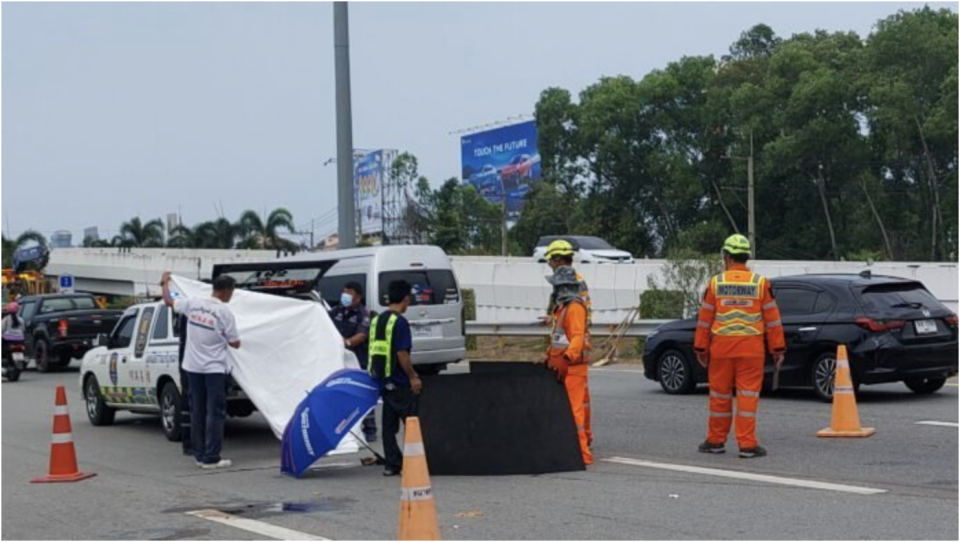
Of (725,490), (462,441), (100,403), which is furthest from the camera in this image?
(100,403)

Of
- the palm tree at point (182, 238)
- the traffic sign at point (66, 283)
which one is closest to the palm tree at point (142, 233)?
the palm tree at point (182, 238)

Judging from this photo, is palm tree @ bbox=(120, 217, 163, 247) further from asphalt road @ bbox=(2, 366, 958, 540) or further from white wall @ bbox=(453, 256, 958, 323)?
asphalt road @ bbox=(2, 366, 958, 540)

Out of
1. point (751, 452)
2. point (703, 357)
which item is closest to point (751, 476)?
point (751, 452)

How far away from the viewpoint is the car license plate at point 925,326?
15852 millimetres

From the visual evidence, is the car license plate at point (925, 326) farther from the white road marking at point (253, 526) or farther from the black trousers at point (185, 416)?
the white road marking at point (253, 526)

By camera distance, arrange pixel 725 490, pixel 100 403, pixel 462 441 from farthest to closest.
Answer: pixel 100 403, pixel 462 441, pixel 725 490

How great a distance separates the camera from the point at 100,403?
16984 millimetres

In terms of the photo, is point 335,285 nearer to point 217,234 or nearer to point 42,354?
point 42,354

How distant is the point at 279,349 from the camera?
43.5 ft

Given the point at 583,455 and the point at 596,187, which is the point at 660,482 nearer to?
the point at 583,455

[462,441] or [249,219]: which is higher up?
[249,219]

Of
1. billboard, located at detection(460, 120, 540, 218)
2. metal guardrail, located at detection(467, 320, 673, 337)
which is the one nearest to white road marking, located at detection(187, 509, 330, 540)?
metal guardrail, located at detection(467, 320, 673, 337)

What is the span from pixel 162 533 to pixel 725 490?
4066 mm

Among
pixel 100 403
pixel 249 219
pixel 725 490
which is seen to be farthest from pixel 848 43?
pixel 725 490
